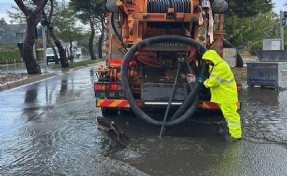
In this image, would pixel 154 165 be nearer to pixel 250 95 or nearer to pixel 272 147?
pixel 272 147

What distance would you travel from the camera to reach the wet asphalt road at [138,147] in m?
5.22

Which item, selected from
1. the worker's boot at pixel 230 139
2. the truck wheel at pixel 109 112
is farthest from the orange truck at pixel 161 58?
the truck wheel at pixel 109 112

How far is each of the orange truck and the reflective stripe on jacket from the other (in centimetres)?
29

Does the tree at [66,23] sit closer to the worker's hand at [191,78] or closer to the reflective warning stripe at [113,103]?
the reflective warning stripe at [113,103]

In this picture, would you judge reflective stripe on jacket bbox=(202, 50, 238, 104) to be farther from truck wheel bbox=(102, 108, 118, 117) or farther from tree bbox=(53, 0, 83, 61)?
tree bbox=(53, 0, 83, 61)

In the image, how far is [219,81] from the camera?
665 centimetres

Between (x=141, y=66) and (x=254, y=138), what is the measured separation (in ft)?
8.30

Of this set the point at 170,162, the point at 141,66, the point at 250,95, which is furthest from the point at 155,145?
the point at 250,95

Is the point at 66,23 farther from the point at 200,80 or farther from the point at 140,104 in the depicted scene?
the point at 200,80

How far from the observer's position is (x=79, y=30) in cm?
4291

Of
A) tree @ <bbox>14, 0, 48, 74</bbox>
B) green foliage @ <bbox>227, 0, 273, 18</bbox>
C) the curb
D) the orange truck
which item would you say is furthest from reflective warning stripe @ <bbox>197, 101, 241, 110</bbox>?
tree @ <bbox>14, 0, 48, 74</bbox>

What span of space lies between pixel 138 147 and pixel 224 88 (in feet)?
5.83

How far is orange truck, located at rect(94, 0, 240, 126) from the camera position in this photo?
6953mm

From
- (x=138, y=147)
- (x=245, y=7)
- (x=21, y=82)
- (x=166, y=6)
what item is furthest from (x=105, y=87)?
(x=245, y=7)
